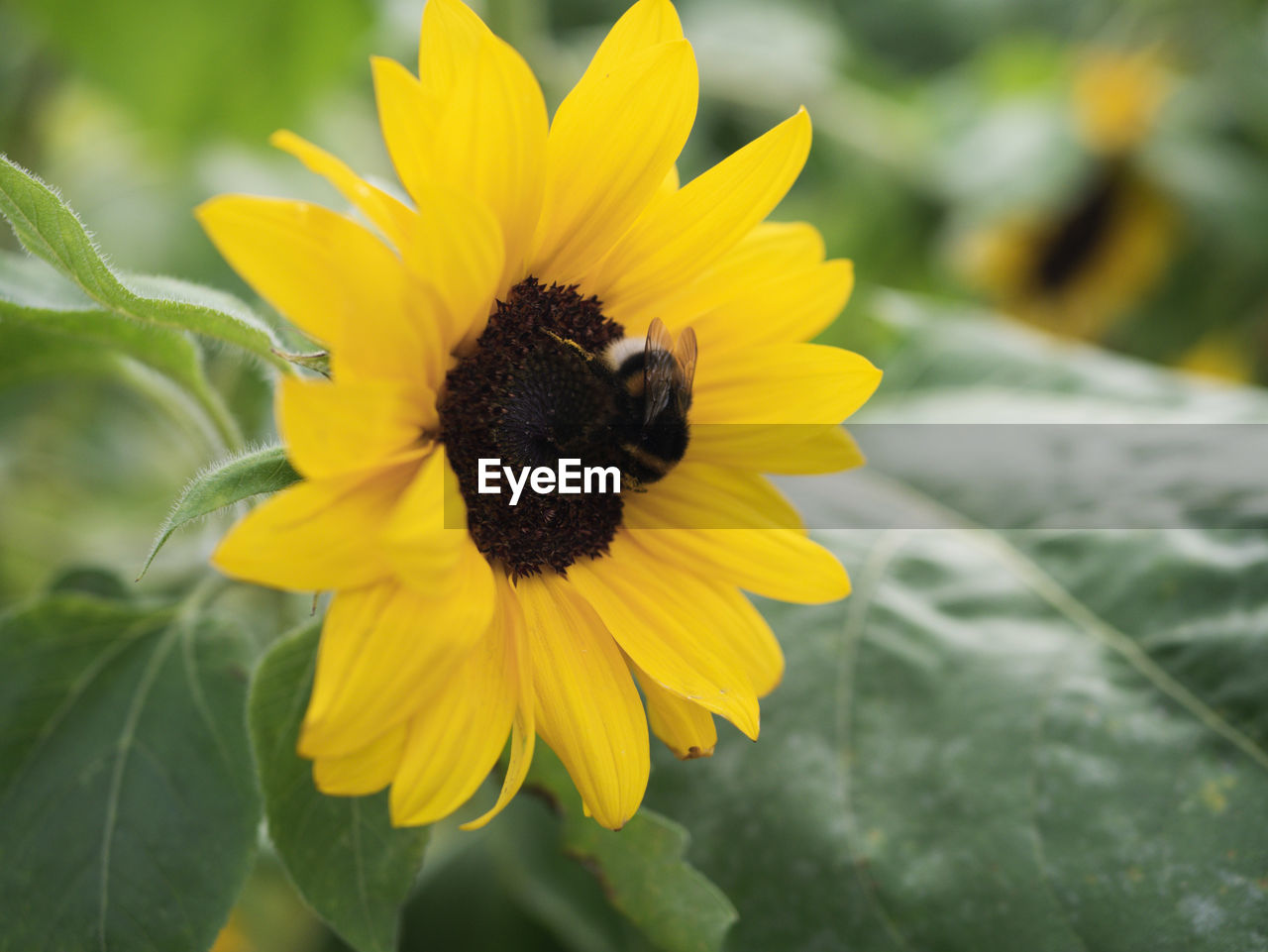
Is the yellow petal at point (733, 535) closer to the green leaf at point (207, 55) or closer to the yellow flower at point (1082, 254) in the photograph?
the green leaf at point (207, 55)

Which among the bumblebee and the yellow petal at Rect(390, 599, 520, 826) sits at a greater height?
the bumblebee

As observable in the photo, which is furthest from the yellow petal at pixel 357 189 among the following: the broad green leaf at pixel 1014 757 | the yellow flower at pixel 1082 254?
the yellow flower at pixel 1082 254

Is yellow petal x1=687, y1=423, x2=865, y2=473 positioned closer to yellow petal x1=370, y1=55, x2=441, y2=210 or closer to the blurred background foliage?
yellow petal x1=370, y1=55, x2=441, y2=210

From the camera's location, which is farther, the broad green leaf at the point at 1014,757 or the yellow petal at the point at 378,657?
the broad green leaf at the point at 1014,757

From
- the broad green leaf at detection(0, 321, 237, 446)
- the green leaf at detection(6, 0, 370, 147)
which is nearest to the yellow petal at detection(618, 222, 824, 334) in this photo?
the broad green leaf at detection(0, 321, 237, 446)

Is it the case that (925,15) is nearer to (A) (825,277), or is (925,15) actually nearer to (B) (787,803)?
(A) (825,277)

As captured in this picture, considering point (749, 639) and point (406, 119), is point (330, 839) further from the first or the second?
point (406, 119)
